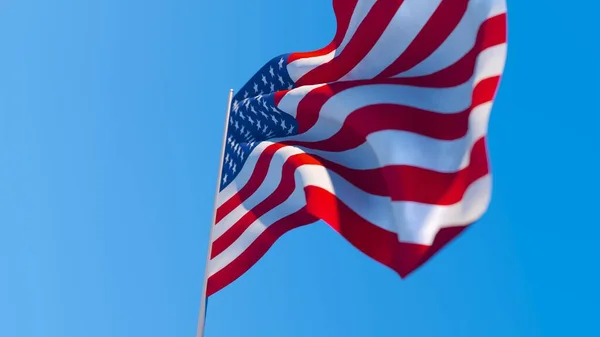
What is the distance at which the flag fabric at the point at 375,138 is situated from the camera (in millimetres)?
8914

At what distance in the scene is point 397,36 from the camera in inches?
418

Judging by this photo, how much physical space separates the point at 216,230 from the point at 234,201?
51cm

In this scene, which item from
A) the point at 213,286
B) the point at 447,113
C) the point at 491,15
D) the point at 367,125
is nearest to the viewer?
the point at 491,15

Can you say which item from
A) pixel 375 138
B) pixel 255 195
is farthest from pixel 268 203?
pixel 375 138

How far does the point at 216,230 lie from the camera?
12.4 m

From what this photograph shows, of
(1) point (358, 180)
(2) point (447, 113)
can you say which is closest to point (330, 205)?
(1) point (358, 180)

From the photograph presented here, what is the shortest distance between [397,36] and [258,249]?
3.56m

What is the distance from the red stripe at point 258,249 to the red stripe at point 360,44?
80.6 inches

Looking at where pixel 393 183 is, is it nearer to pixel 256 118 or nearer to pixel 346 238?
pixel 346 238

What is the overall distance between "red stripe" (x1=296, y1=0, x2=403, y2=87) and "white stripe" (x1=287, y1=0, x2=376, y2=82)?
7cm

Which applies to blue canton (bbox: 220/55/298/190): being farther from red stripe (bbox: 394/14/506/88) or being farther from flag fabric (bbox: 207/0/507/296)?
red stripe (bbox: 394/14/506/88)

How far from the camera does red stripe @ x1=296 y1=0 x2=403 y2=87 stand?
420 inches

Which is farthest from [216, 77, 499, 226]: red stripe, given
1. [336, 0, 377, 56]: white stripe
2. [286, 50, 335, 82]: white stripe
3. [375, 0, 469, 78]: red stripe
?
[336, 0, 377, 56]: white stripe

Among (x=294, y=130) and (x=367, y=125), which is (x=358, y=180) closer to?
(x=367, y=125)
